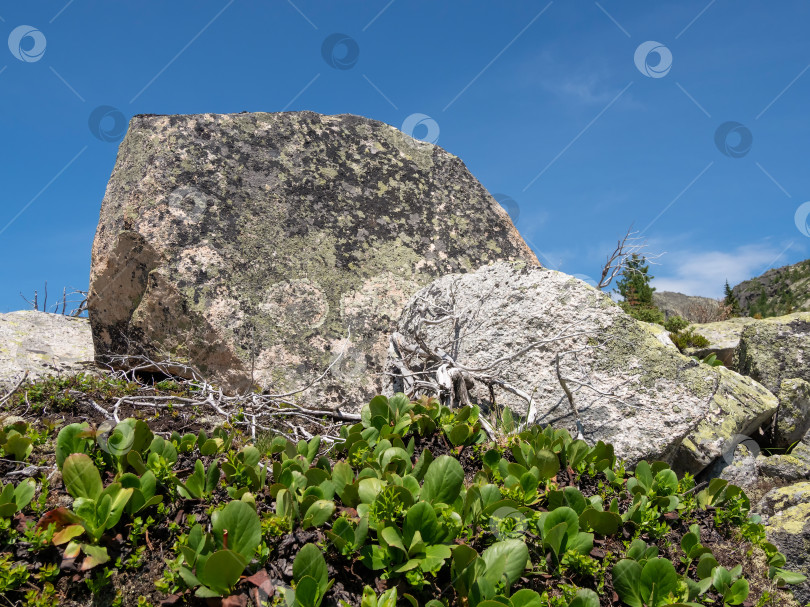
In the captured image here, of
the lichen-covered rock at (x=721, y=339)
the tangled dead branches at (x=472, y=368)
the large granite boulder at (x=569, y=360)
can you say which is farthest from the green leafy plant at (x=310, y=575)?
the lichen-covered rock at (x=721, y=339)

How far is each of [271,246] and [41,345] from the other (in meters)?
3.34

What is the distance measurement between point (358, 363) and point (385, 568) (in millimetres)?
3321

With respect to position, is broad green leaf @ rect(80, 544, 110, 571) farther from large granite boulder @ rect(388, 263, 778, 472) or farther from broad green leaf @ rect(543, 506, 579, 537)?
large granite boulder @ rect(388, 263, 778, 472)

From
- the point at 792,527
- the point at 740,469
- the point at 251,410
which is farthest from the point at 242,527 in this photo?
the point at 740,469

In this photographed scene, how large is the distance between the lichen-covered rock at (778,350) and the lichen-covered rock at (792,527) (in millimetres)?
4021

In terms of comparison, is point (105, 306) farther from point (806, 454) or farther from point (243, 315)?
point (806, 454)

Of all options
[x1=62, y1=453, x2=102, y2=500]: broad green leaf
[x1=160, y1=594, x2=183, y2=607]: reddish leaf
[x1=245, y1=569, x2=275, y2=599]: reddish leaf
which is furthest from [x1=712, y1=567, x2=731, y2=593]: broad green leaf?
[x1=62, y1=453, x2=102, y2=500]: broad green leaf

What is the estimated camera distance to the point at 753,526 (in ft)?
9.33

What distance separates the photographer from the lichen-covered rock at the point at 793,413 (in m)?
7.09

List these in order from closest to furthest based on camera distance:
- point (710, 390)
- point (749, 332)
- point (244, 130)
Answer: point (710, 390) < point (244, 130) < point (749, 332)

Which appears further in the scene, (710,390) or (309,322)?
(309,322)

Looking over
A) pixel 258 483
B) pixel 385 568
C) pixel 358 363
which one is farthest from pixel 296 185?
pixel 385 568

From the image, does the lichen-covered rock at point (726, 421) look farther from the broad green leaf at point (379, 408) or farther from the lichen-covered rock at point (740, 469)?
the broad green leaf at point (379, 408)

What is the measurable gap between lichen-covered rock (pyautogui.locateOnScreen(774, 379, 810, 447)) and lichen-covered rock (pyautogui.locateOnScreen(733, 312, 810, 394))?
0.50 meters
